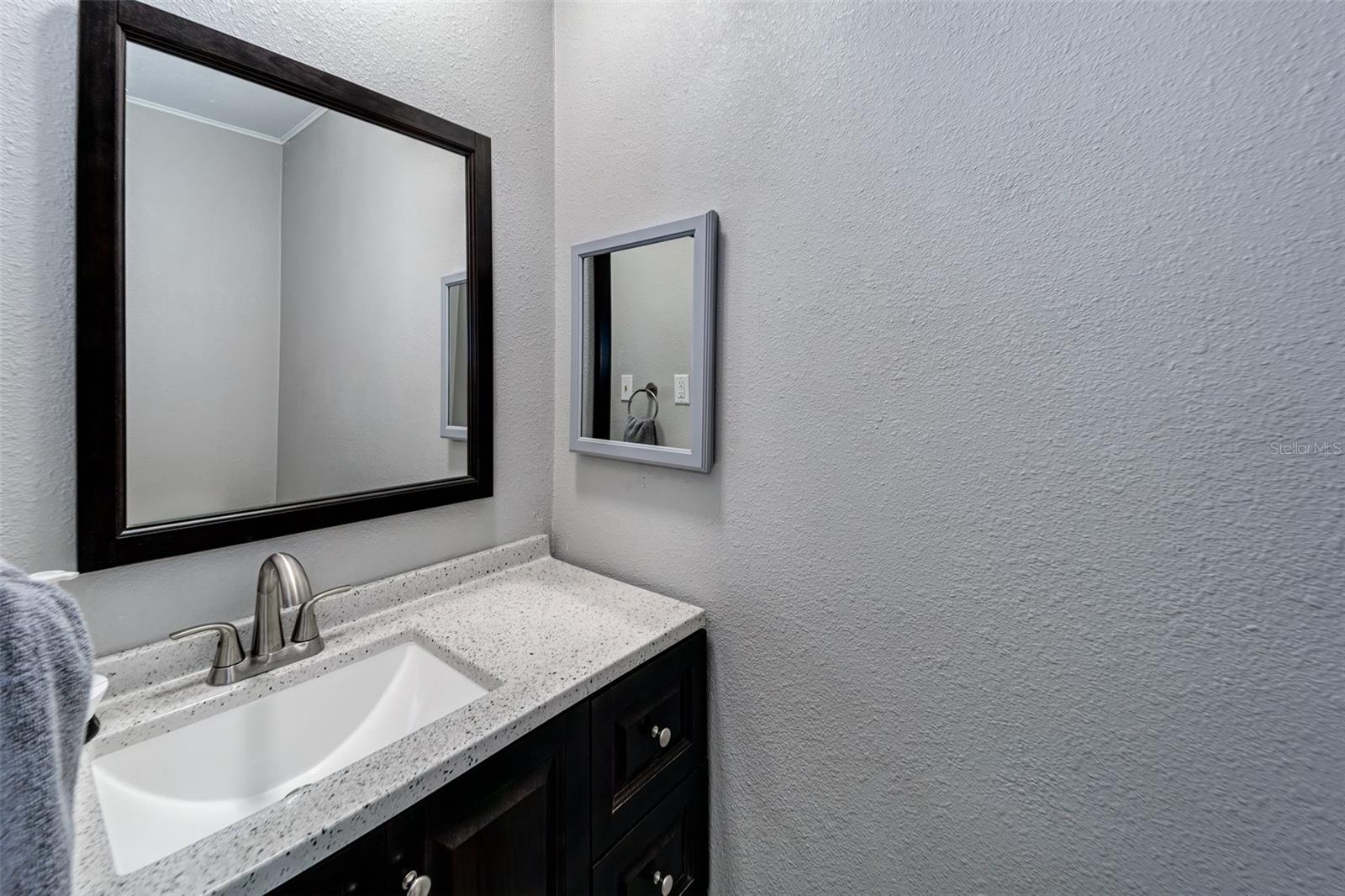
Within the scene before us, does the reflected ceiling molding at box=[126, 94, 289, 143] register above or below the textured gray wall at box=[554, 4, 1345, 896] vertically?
above

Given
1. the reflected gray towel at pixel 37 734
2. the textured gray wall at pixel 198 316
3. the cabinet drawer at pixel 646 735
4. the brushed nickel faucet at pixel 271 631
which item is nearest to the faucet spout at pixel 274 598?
the brushed nickel faucet at pixel 271 631

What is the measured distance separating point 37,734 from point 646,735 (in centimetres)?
76

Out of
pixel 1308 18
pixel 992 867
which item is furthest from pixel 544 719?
pixel 1308 18

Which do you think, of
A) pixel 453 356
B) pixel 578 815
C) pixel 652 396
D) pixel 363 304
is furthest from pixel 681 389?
pixel 578 815

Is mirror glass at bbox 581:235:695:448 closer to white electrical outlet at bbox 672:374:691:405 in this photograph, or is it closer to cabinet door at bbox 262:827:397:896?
white electrical outlet at bbox 672:374:691:405

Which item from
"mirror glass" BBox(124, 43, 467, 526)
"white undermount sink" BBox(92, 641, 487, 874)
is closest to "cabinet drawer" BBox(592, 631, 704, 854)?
"white undermount sink" BBox(92, 641, 487, 874)

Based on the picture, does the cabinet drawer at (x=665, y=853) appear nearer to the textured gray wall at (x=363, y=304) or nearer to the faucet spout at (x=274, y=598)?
the faucet spout at (x=274, y=598)

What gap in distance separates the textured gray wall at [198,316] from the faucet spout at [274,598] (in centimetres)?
12

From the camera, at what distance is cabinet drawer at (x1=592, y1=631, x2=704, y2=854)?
0.89 m

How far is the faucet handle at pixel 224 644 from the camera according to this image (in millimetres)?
826

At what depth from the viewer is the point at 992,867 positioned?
2.58 ft

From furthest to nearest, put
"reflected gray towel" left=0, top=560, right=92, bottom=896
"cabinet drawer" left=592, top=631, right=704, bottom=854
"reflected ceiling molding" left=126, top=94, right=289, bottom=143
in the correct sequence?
1. "cabinet drawer" left=592, top=631, right=704, bottom=854
2. "reflected ceiling molding" left=126, top=94, right=289, bottom=143
3. "reflected gray towel" left=0, top=560, right=92, bottom=896

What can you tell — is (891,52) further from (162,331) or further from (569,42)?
(162,331)

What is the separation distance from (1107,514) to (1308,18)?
0.58 m
